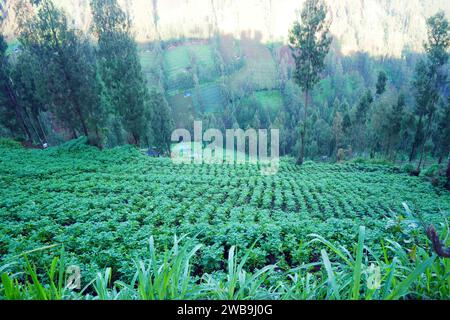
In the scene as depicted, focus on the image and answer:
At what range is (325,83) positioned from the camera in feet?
342

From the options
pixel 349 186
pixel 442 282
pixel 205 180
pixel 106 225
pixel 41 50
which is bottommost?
pixel 349 186

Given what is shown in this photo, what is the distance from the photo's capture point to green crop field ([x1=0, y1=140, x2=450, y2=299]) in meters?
1.74

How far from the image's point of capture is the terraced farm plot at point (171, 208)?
4.79 m

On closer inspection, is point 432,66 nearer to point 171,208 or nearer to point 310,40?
point 310,40

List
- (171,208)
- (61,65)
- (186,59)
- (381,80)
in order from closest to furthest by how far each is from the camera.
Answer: (171,208), (61,65), (381,80), (186,59)

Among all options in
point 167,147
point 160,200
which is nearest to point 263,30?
point 167,147

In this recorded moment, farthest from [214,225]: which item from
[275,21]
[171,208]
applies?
[275,21]

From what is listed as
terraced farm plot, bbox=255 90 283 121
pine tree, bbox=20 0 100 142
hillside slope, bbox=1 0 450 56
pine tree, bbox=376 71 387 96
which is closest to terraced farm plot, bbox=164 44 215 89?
hillside slope, bbox=1 0 450 56

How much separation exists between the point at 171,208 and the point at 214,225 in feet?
6.97

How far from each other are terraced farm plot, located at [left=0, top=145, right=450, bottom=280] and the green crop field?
0.04m

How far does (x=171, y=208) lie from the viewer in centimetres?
771

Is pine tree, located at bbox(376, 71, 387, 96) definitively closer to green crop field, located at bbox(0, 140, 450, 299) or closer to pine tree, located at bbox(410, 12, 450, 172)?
pine tree, located at bbox(410, 12, 450, 172)
